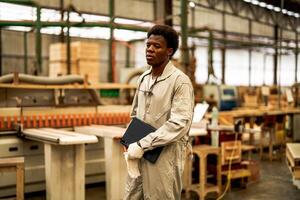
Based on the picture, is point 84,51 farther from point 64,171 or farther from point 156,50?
point 156,50

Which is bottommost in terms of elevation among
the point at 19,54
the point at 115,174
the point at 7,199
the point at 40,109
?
the point at 7,199

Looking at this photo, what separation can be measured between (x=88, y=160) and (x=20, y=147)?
0.89 meters

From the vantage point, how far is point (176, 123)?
73.8 inches

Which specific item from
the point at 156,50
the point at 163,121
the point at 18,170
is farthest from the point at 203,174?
the point at 156,50

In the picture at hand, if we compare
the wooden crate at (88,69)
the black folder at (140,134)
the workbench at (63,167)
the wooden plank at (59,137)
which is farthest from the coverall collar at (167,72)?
the wooden crate at (88,69)

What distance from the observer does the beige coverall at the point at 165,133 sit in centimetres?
188

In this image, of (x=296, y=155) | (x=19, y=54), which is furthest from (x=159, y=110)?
(x=19, y=54)

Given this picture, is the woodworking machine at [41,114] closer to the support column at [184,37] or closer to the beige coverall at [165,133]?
the support column at [184,37]

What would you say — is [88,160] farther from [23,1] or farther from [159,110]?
[159,110]

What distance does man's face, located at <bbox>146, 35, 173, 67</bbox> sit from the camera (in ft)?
6.40

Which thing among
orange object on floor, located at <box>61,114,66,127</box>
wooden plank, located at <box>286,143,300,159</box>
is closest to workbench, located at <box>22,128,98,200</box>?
orange object on floor, located at <box>61,114,66,127</box>

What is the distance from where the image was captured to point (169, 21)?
Answer: 6273 millimetres

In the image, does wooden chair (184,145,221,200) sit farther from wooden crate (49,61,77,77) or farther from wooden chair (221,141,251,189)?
wooden crate (49,61,77,77)

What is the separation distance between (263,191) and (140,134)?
3.10 m
